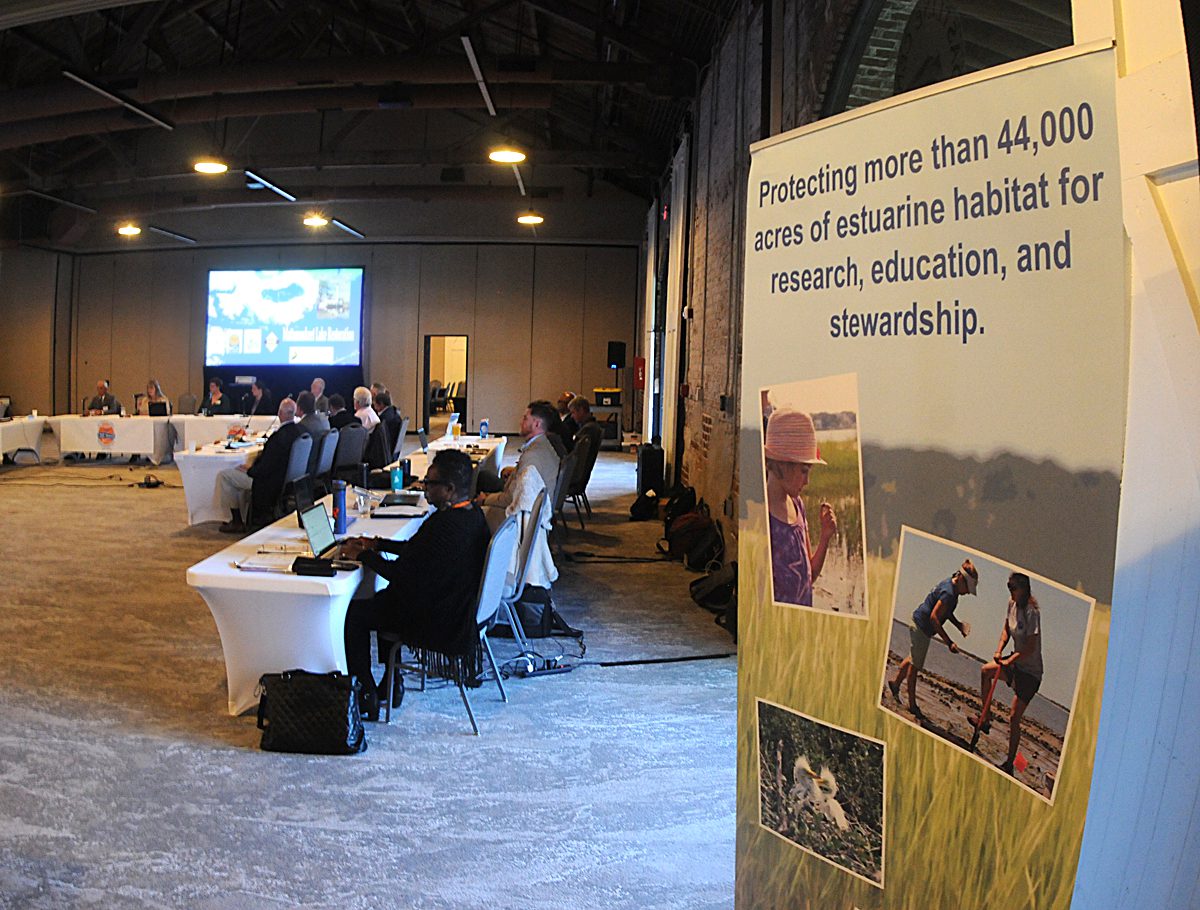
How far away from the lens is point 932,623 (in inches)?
62.7

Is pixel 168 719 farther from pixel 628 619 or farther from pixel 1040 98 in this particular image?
pixel 1040 98

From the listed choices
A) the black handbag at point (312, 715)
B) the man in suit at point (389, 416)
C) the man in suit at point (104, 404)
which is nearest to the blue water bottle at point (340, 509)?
the black handbag at point (312, 715)

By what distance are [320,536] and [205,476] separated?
16.0 feet

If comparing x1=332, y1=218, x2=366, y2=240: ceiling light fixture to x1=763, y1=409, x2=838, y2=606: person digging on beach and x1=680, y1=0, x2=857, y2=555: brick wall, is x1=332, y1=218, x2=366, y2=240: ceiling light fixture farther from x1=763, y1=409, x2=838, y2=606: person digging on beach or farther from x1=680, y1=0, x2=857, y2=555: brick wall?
x1=763, y1=409, x2=838, y2=606: person digging on beach

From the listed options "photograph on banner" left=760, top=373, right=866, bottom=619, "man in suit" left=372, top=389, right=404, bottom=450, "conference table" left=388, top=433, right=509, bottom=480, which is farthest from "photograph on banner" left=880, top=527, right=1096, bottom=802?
"man in suit" left=372, top=389, right=404, bottom=450

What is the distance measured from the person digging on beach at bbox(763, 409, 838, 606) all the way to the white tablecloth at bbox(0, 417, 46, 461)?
13196 millimetres

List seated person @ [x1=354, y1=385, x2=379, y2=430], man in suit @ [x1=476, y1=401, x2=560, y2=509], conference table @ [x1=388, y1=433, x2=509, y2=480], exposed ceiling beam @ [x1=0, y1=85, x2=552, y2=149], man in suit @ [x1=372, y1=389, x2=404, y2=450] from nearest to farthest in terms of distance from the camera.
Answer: man in suit @ [x1=476, y1=401, x2=560, y2=509]
conference table @ [x1=388, y1=433, x2=509, y2=480]
seated person @ [x1=354, y1=385, x2=379, y2=430]
man in suit @ [x1=372, y1=389, x2=404, y2=450]
exposed ceiling beam @ [x1=0, y1=85, x2=552, y2=149]

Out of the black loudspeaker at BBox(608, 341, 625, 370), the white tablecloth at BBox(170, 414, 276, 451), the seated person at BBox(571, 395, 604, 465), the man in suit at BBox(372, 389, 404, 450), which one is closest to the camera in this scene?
the seated person at BBox(571, 395, 604, 465)

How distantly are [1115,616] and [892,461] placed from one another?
0.44m

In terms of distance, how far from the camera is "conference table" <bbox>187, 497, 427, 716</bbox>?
392 cm

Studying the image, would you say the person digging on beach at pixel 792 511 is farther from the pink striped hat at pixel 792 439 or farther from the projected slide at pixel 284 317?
the projected slide at pixel 284 317

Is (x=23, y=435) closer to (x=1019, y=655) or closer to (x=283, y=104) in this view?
(x=283, y=104)

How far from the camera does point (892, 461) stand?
5.49 feet

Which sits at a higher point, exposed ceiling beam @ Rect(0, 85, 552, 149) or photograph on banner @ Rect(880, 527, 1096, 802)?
exposed ceiling beam @ Rect(0, 85, 552, 149)
